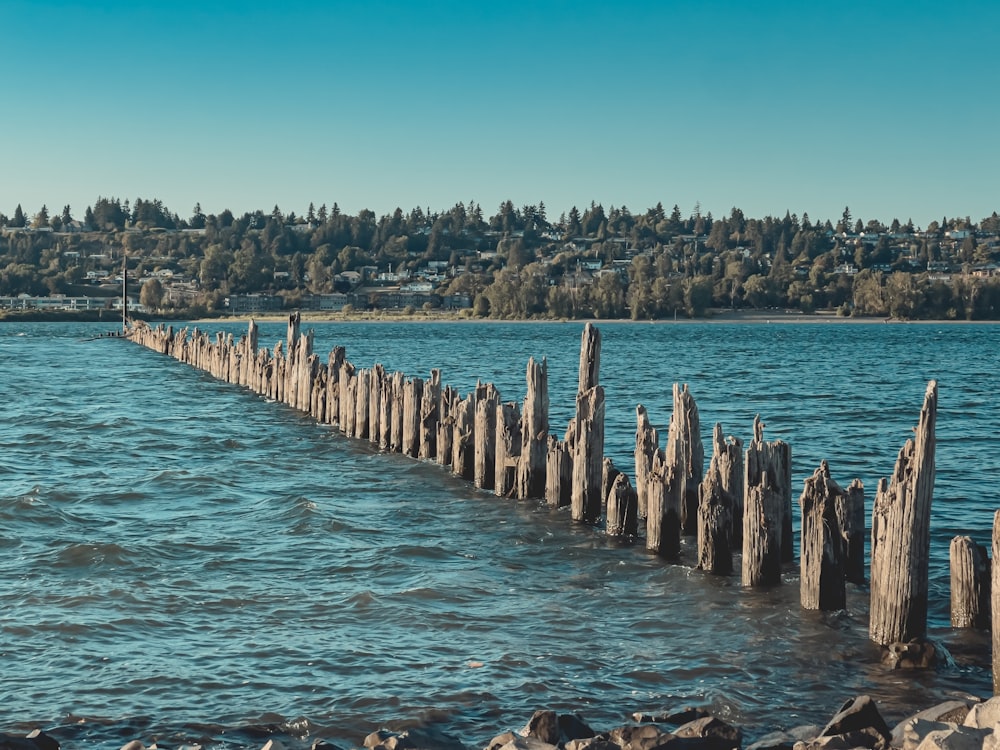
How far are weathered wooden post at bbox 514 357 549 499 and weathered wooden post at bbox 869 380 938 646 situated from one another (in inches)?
270

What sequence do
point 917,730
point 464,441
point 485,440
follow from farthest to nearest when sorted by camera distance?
1. point 464,441
2. point 485,440
3. point 917,730

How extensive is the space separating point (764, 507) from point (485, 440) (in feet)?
23.0

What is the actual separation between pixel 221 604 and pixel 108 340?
85.5 meters

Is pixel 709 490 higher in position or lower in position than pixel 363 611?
higher

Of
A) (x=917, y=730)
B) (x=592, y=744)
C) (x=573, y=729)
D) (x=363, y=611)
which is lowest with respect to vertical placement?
(x=363, y=611)

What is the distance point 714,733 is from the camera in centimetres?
789

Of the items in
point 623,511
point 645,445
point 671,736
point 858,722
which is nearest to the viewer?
point 671,736

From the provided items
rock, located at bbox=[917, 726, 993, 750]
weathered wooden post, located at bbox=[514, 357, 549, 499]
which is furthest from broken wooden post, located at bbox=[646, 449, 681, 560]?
rock, located at bbox=[917, 726, 993, 750]

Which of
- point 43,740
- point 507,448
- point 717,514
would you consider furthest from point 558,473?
point 43,740

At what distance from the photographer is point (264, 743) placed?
329 inches

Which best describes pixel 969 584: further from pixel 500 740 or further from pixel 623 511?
pixel 623 511

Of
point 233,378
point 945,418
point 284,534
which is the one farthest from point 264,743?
point 233,378

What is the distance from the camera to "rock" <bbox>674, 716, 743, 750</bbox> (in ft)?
25.8

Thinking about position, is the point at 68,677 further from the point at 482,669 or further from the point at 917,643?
the point at 917,643
